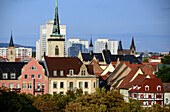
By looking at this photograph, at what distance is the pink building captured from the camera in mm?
93750

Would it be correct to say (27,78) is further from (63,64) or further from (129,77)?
(129,77)

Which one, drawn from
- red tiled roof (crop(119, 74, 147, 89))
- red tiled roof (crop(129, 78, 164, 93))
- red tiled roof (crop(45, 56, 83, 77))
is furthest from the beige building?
red tiled roof (crop(129, 78, 164, 93))

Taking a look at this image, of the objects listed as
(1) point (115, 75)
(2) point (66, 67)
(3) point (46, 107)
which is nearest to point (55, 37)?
(1) point (115, 75)

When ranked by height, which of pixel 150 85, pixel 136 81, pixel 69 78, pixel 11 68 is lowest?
pixel 150 85

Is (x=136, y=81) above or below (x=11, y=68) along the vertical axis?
below

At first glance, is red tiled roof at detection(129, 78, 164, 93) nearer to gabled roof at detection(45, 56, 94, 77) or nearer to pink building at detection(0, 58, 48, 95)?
gabled roof at detection(45, 56, 94, 77)

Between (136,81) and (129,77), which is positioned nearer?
(136,81)

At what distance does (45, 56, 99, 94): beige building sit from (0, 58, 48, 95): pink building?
1.55m

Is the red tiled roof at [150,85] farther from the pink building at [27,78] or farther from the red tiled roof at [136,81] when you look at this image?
the pink building at [27,78]

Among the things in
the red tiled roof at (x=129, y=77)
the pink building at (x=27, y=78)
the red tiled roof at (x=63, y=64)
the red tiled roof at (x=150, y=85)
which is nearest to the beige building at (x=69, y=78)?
the red tiled roof at (x=63, y=64)

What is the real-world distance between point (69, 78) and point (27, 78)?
26.6 ft

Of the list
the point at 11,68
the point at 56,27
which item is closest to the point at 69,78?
the point at 11,68

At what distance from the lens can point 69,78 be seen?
9481cm

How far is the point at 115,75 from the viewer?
109938 mm
